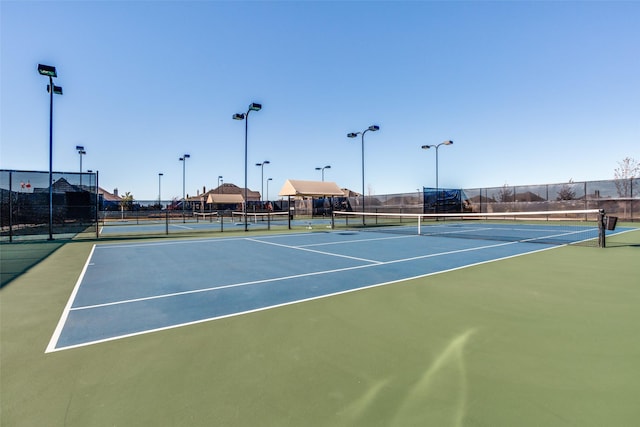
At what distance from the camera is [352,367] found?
9.25ft

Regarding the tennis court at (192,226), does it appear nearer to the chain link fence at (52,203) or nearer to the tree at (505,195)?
the chain link fence at (52,203)

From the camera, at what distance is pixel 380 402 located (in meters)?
2.31

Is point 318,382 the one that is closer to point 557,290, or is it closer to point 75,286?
point 557,290

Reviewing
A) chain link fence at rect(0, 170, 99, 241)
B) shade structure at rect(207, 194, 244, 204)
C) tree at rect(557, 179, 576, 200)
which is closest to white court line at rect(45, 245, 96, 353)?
chain link fence at rect(0, 170, 99, 241)

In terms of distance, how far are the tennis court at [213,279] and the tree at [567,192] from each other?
81.7 feet

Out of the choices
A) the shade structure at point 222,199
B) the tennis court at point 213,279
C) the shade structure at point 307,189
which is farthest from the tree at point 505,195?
the shade structure at point 222,199

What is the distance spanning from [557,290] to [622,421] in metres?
3.81

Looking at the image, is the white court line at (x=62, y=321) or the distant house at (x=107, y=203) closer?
the white court line at (x=62, y=321)

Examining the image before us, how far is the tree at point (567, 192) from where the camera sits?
29328 millimetres

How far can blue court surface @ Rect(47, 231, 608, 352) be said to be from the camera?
4133mm

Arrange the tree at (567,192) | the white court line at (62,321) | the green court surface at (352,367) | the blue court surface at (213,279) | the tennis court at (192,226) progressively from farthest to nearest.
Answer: the tree at (567,192) < the tennis court at (192,226) < the blue court surface at (213,279) < the white court line at (62,321) < the green court surface at (352,367)

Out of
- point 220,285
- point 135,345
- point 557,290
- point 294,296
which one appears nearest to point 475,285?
point 557,290

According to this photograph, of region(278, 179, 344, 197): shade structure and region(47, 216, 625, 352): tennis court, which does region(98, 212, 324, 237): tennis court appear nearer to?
region(278, 179, 344, 197): shade structure

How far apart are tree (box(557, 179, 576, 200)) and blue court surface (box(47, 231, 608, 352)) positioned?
25.0m
